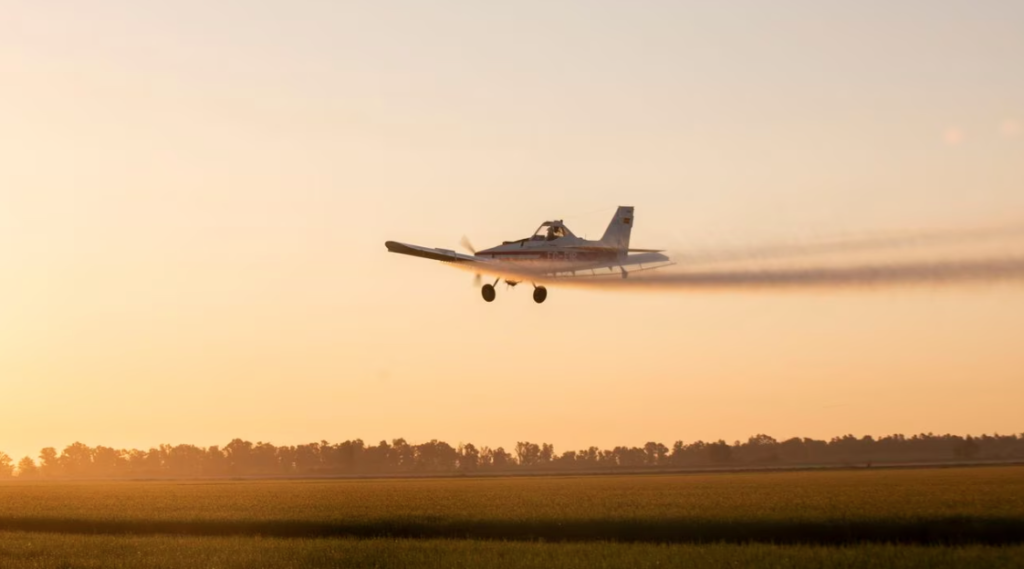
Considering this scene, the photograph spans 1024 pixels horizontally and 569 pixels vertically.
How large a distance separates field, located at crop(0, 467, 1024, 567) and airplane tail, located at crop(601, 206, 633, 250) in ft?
48.4

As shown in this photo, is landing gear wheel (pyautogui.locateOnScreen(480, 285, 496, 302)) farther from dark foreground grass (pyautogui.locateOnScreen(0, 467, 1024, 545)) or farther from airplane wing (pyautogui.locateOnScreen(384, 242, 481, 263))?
dark foreground grass (pyautogui.locateOnScreen(0, 467, 1024, 545))

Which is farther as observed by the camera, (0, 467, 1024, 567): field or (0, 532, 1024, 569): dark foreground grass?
(0, 467, 1024, 567): field

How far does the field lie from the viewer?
46.2 metres

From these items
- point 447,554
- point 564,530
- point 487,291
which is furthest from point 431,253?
point 564,530

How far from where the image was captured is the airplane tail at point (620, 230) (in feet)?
171

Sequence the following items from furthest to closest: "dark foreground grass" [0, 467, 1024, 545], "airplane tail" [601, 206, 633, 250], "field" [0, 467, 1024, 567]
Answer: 1. "dark foreground grass" [0, 467, 1024, 545]
2. "airplane tail" [601, 206, 633, 250]
3. "field" [0, 467, 1024, 567]

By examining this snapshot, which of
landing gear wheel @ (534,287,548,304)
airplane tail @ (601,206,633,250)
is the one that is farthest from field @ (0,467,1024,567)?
airplane tail @ (601,206,633,250)

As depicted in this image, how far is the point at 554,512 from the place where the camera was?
66312 mm

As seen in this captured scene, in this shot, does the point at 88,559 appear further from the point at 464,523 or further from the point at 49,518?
the point at 49,518

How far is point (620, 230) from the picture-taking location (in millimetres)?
52812

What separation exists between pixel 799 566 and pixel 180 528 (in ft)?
144

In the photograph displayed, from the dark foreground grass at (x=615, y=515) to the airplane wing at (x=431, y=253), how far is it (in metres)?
17.0

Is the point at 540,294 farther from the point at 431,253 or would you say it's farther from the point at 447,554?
the point at 447,554

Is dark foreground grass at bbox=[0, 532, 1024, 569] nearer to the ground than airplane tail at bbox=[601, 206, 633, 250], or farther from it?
nearer to the ground
